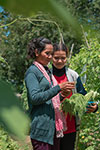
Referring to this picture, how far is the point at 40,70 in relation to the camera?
64.7 inches

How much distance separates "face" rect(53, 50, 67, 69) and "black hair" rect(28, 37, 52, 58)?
0.24 meters

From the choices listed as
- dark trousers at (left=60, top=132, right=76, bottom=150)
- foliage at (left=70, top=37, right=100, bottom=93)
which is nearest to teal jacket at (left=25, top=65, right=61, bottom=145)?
dark trousers at (left=60, top=132, right=76, bottom=150)

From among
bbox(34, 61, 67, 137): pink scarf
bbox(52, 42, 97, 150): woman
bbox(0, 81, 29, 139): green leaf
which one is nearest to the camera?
bbox(0, 81, 29, 139): green leaf

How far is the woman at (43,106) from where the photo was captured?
4.90 feet

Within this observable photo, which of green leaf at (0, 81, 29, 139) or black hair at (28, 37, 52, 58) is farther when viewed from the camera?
black hair at (28, 37, 52, 58)

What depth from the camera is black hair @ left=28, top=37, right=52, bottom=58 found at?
175cm

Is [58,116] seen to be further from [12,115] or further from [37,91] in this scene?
[12,115]

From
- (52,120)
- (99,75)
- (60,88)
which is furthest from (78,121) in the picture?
(99,75)

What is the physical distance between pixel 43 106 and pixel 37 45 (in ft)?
1.68

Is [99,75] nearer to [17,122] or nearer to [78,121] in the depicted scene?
[78,121]

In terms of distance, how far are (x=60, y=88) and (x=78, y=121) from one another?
0.51 metres

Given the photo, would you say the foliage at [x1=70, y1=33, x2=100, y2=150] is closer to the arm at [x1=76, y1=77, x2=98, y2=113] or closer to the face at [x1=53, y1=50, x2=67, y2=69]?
the arm at [x1=76, y1=77, x2=98, y2=113]

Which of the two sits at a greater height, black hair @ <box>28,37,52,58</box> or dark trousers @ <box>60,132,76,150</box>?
black hair @ <box>28,37,52,58</box>

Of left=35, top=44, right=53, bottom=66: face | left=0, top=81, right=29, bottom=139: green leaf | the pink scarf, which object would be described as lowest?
the pink scarf
